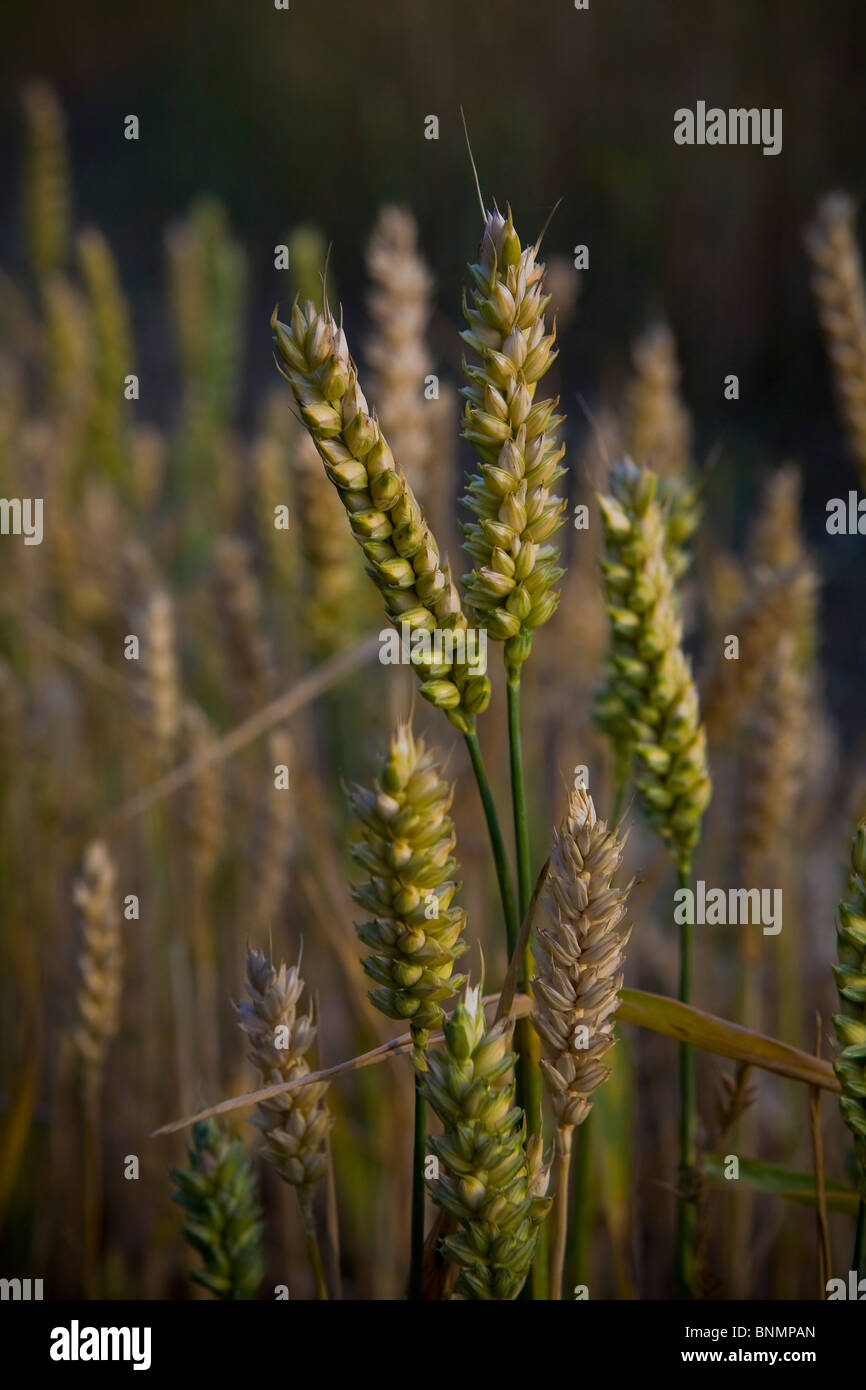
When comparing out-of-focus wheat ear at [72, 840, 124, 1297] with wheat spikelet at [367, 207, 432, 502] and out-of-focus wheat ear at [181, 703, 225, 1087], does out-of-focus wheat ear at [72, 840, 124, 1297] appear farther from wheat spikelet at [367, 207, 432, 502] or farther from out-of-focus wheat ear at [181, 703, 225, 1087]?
wheat spikelet at [367, 207, 432, 502]

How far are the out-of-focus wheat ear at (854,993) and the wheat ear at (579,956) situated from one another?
0.10 meters

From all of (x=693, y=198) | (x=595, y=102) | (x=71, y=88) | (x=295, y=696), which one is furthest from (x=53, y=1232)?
(x=71, y=88)

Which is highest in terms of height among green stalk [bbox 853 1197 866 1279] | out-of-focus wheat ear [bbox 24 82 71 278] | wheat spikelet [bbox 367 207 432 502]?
out-of-focus wheat ear [bbox 24 82 71 278]

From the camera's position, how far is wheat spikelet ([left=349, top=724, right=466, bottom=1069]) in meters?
0.48

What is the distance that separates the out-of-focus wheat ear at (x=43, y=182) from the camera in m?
1.84

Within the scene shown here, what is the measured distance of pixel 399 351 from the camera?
1118 mm

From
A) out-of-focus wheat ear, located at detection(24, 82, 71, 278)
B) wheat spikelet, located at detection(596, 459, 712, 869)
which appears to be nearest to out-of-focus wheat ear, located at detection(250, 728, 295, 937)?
wheat spikelet, located at detection(596, 459, 712, 869)

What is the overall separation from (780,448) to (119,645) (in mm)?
2338

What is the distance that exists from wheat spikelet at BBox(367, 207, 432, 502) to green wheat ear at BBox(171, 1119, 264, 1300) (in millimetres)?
664

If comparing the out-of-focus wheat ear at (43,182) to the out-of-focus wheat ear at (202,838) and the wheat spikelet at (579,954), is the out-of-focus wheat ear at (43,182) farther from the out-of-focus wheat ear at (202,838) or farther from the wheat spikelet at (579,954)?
the wheat spikelet at (579,954)

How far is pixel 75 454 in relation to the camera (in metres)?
1.75
